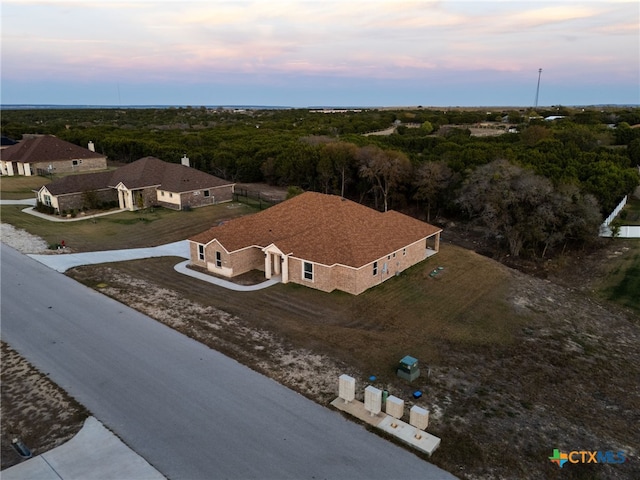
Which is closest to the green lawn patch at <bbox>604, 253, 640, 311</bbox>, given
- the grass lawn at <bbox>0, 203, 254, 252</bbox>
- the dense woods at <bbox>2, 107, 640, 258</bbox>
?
the dense woods at <bbox>2, 107, 640, 258</bbox>

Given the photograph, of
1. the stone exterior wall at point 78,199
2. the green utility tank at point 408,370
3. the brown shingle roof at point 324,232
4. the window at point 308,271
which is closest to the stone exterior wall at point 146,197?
the stone exterior wall at point 78,199

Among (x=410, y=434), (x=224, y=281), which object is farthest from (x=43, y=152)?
(x=410, y=434)

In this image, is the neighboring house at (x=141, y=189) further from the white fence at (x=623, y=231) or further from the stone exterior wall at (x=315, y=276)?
the white fence at (x=623, y=231)

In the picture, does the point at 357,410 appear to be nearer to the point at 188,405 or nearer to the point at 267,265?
the point at 188,405

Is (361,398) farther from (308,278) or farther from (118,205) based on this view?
(118,205)

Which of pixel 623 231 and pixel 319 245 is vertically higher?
pixel 319 245

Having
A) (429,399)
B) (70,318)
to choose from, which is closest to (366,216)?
(429,399)
